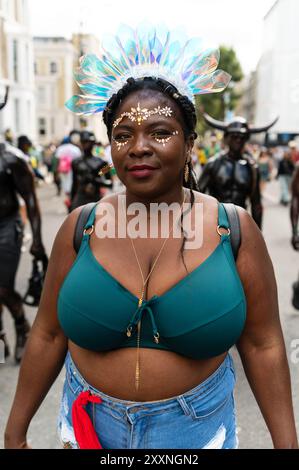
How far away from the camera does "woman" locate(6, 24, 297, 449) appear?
1400 mm

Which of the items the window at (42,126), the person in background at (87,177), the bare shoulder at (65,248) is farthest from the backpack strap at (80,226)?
the window at (42,126)

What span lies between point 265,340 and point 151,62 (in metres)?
0.93

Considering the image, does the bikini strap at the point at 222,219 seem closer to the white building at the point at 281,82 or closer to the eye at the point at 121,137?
the eye at the point at 121,137

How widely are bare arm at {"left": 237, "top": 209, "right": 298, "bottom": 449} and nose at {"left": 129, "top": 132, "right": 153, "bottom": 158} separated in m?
0.37

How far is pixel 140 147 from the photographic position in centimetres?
139

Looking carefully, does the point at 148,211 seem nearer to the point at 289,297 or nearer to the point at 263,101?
the point at 289,297

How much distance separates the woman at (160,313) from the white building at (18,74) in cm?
2123

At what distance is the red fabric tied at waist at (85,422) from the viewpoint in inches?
58.5

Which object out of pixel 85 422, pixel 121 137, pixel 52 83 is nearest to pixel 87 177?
pixel 121 137

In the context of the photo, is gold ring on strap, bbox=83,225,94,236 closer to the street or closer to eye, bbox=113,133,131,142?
eye, bbox=113,133,131,142

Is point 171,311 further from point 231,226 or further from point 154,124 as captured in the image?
point 154,124

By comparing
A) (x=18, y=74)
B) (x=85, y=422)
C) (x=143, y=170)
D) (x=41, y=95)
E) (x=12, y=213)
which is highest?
(x=41, y=95)
